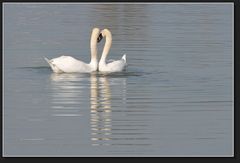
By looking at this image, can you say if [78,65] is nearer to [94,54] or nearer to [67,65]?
[67,65]

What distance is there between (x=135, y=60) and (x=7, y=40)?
137 inches

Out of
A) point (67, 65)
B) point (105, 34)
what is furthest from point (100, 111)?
point (105, 34)

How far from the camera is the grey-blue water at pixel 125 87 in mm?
16516

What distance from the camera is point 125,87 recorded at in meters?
20.4

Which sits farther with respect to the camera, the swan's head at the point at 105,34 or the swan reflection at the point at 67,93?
the swan's head at the point at 105,34

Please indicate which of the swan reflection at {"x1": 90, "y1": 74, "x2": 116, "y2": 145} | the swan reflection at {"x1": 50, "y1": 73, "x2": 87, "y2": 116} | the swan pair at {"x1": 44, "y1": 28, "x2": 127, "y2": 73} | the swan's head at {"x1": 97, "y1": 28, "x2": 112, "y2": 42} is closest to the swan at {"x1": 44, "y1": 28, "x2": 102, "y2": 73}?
the swan pair at {"x1": 44, "y1": 28, "x2": 127, "y2": 73}

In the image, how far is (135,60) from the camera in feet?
76.7

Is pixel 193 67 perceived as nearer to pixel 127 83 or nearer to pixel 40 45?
pixel 127 83

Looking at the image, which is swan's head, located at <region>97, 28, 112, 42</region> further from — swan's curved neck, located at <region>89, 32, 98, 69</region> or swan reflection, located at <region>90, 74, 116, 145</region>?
swan reflection, located at <region>90, 74, 116, 145</region>

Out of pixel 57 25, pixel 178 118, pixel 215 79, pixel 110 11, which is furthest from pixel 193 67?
pixel 110 11

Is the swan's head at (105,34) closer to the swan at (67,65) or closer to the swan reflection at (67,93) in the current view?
the swan at (67,65)

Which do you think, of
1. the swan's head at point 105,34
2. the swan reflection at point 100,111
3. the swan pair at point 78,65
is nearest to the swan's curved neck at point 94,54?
the swan pair at point 78,65

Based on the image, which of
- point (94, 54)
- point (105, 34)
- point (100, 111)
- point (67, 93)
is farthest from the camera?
point (105, 34)

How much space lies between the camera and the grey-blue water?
650 inches
